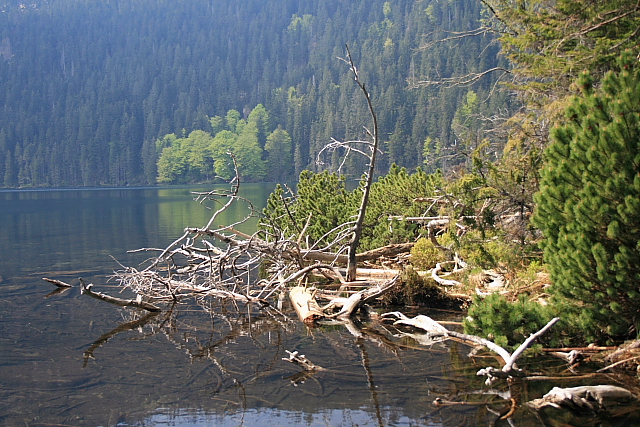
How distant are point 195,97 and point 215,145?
144ft

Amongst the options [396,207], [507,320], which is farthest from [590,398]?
[396,207]

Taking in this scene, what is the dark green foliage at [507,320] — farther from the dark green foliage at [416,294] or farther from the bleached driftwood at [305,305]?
the dark green foliage at [416,294]

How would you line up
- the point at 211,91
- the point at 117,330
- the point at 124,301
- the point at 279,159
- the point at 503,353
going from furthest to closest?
the point at 211,91, the point at 279,159, the point at 124,301, the point at 117,330, the point at 503,353

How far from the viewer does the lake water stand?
767cm

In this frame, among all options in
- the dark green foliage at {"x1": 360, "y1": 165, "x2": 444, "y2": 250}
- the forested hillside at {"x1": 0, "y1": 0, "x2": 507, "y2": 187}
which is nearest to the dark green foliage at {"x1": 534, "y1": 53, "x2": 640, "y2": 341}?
the dark green foliage at {"x1": 360, "y1": 165, "x2": 444, "y2": 250}

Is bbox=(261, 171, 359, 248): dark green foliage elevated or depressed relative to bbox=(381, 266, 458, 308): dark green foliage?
elevated

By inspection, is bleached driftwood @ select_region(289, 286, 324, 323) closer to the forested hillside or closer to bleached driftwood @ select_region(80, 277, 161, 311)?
bleached driftwood @ select_region(80, 277, 161, 311)

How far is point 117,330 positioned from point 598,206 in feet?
28.2

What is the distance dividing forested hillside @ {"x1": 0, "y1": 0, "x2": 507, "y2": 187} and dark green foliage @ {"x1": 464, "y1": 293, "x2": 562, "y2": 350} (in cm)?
8762

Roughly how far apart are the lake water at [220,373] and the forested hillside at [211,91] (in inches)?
3391

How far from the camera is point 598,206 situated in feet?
25.3

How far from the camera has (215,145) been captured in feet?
448

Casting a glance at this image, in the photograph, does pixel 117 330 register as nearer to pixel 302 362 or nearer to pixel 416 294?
pixel 302 362

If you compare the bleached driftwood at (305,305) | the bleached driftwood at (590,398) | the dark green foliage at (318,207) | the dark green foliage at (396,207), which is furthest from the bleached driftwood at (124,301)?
the bleached driftwood at (590,398)
